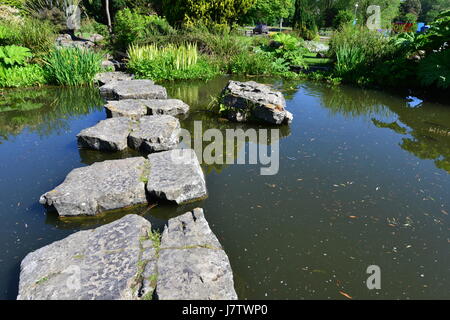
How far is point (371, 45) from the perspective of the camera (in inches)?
341

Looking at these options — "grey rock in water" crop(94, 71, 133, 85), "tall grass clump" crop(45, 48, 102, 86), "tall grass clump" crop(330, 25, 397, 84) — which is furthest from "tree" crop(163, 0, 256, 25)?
"tall grass clump" crop(45, 48, 102, 86)

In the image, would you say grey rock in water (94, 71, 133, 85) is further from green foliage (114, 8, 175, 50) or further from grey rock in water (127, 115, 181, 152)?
grey rock in water (127, 115, 181, 152)

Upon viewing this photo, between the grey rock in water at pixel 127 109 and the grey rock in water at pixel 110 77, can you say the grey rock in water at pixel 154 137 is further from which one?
the grey rock in water at pixel 110 77

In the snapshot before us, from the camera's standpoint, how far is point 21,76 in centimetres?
748

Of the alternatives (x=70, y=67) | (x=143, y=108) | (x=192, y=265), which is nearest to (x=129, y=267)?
(x=192, y=265)

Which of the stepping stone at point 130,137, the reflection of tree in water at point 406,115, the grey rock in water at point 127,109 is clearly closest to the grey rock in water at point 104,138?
the stepping stone at point 130,137

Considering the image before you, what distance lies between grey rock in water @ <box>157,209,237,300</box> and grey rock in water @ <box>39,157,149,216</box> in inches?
26.7

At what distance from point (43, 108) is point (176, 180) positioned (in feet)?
14.3

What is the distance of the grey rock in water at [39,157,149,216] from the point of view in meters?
2.91

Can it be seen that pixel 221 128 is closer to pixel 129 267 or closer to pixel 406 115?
pixel 129 267

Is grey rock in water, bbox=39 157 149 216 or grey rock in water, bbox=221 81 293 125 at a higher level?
grey rock in water, bbox=221 81 293 125

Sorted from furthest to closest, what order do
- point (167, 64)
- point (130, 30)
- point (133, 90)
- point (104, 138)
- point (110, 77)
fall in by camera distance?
point (130, 30) < point (167, 64) < point (110, 77) < point (133, 90) < point (104, 138)

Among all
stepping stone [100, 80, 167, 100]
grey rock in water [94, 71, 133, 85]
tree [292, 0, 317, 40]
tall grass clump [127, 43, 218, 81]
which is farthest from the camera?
tree [292, 0, 317, 40]
